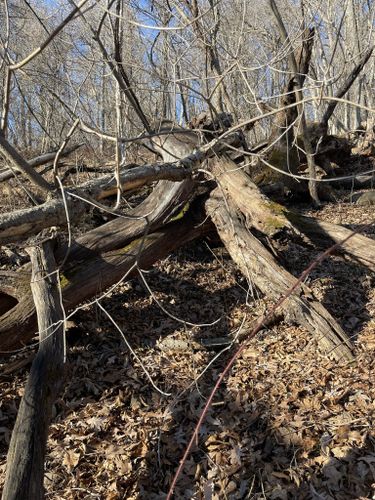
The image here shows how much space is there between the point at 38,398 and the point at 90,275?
1815 mm

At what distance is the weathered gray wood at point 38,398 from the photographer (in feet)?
8.32

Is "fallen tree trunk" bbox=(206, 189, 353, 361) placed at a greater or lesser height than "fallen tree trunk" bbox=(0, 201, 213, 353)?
lesser

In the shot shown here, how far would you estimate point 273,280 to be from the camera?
4.84 m

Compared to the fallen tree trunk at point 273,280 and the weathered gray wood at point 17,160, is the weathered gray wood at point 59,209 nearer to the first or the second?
the weathered gray wood at point 17,160

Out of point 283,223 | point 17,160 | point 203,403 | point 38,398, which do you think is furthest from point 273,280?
point 17,160

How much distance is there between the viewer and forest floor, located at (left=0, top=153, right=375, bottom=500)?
10.6 feet

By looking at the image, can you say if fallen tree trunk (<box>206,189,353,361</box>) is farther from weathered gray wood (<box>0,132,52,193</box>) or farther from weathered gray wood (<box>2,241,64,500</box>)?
weathered gray wood (<box>0,132,52,193</box>)

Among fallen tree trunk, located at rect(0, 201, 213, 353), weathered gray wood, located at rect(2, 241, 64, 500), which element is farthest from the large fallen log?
weathered gray wood, located at rect(2, 241, 64, 500)

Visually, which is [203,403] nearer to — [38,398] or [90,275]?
[38,398]

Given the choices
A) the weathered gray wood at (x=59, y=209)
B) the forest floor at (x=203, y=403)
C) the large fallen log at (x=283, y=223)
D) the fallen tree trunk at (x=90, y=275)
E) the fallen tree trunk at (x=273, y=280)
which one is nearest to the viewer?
the weathered gray wood at (x=59, y=209)

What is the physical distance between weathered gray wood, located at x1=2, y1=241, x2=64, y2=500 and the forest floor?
1.94 ft

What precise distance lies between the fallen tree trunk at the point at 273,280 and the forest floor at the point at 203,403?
18 centimetres

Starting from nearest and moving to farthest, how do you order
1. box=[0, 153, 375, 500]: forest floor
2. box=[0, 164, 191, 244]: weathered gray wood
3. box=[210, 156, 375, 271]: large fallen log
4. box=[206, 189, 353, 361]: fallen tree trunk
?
box=[0, 164, 191, 244]: weathered gray wood → box=[0, 153, 375, 500]: forest floor → box=[206, 189, 353, 361]: fallen tree trunk → box=[210, 156, 375, 271]: large fallen log

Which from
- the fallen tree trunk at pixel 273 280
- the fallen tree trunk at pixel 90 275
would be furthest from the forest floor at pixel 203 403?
the fallen tree trunk at pixel 90 275
